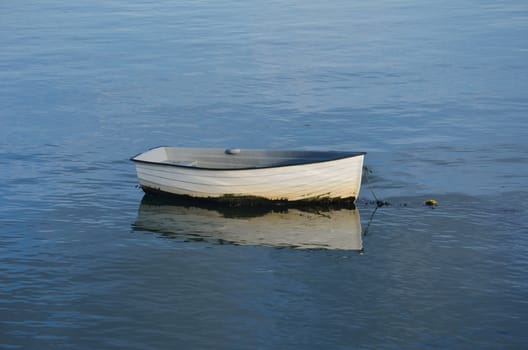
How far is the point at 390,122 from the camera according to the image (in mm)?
41000

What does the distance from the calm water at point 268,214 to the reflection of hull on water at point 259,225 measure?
9 centimetres

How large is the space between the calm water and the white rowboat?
0.75 m

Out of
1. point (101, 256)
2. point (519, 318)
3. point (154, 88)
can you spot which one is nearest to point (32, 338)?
point (101, 256)

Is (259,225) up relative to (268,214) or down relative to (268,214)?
down

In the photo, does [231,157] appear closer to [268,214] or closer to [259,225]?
[268,214]

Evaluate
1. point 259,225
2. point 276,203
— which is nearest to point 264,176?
point 276,203

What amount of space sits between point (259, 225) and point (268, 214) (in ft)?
2.65

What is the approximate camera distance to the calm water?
21.9 m

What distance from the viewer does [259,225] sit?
2844 cm

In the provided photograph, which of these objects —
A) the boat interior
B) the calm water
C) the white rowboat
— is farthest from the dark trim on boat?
the boat interior

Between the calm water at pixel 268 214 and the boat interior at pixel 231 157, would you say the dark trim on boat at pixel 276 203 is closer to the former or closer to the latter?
the calm water at pixel 268 214

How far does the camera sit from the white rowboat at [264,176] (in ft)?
93.5

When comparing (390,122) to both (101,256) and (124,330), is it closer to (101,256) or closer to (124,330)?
(101,256)

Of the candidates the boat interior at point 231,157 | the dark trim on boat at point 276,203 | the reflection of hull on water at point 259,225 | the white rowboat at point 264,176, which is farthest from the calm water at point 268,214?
the boat interior at point 231,157
